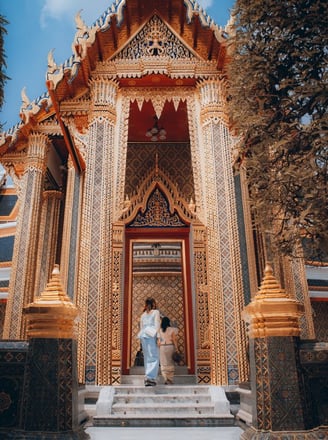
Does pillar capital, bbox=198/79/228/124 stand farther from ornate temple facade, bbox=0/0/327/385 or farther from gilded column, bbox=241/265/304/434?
gilded column, bbox=241/265/304/434

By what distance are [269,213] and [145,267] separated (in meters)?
5.60

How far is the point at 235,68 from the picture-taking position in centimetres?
340

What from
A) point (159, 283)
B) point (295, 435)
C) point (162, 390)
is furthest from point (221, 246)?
point (159, 283)

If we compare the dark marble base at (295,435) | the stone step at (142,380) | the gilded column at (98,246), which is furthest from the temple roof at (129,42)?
the dark marble base at (295,435)

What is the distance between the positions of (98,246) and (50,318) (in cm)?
255

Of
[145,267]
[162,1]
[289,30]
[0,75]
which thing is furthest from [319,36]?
[145,267]

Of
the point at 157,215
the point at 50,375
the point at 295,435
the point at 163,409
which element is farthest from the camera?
the point at 157,215

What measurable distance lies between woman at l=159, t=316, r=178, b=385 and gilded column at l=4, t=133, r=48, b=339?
7.85 feet

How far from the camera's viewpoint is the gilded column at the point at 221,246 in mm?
4660

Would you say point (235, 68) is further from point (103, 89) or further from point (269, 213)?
point (103, 89)

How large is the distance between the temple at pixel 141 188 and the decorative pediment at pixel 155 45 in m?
0.02

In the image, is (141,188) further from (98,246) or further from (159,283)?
(159,283)

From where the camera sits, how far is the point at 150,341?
4.45 metres

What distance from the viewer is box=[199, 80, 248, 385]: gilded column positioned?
15.3 ft
